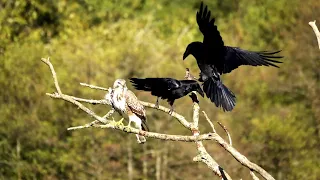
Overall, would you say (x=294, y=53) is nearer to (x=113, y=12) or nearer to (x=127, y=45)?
(x=127, y=45)

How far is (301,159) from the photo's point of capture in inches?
960

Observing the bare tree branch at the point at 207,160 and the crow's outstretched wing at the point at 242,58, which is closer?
the bare tree branch at the point at 207,160

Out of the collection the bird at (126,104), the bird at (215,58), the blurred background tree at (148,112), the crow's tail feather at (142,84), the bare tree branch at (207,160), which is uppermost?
the blurred background tree at (148,112)

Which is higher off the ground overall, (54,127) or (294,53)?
(294,53)

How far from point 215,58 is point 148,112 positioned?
13.4 meters

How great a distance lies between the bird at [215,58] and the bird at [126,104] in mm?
805

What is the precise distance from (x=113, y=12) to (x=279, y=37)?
9138 millimetres

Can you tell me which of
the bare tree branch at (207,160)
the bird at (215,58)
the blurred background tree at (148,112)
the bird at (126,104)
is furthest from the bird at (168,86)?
the blurred background tree at (148,112)

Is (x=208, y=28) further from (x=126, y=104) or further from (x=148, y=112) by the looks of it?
(x=148, y=112)

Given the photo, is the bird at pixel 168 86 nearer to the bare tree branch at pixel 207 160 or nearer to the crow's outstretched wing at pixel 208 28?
the crow's outstretched wing at pixel 208 28

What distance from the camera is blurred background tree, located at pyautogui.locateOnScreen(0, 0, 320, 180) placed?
80.0 feet

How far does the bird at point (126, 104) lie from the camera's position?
10.2 meters

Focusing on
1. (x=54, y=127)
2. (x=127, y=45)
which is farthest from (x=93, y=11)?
(x=54, y=127)

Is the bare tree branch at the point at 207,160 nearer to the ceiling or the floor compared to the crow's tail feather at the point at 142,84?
nearer to the floor
